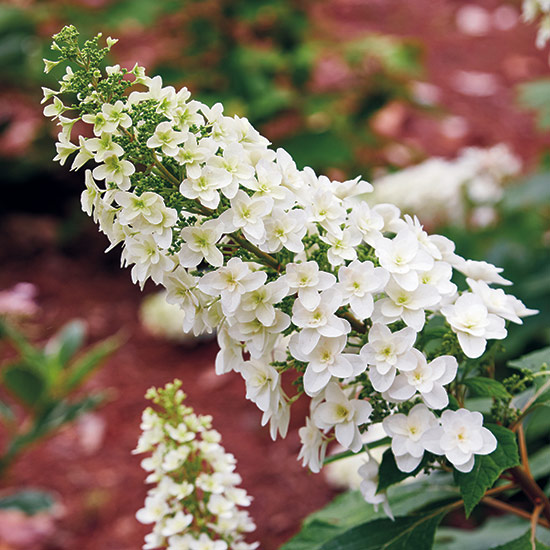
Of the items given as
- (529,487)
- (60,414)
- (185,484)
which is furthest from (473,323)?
(60,414)

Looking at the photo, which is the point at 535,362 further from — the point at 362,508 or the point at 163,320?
→ the point at 163,320

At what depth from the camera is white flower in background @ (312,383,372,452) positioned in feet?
2.91

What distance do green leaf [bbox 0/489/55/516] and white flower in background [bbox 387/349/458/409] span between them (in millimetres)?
1302

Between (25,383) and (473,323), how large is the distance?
61.5 inches

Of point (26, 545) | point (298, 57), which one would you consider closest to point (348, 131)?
point (298, 57)

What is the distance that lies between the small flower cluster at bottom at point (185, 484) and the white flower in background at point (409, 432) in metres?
0.28

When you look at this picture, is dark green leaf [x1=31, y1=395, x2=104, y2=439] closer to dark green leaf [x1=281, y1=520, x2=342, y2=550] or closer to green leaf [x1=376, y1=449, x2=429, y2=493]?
dark green leaf [x1=281, y1=520, x2=342, y2=550]

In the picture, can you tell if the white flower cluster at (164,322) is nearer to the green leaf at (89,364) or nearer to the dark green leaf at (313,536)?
the green leaf at (89,364)

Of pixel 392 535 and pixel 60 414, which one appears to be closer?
pixel 392 535

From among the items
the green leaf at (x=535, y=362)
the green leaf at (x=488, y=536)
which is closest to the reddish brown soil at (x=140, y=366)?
the green leaf at (x=488, y=536)

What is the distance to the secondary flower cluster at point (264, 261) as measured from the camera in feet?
2.83

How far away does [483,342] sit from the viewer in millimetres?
898

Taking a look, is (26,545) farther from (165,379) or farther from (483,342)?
(483,342)

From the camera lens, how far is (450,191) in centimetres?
310
